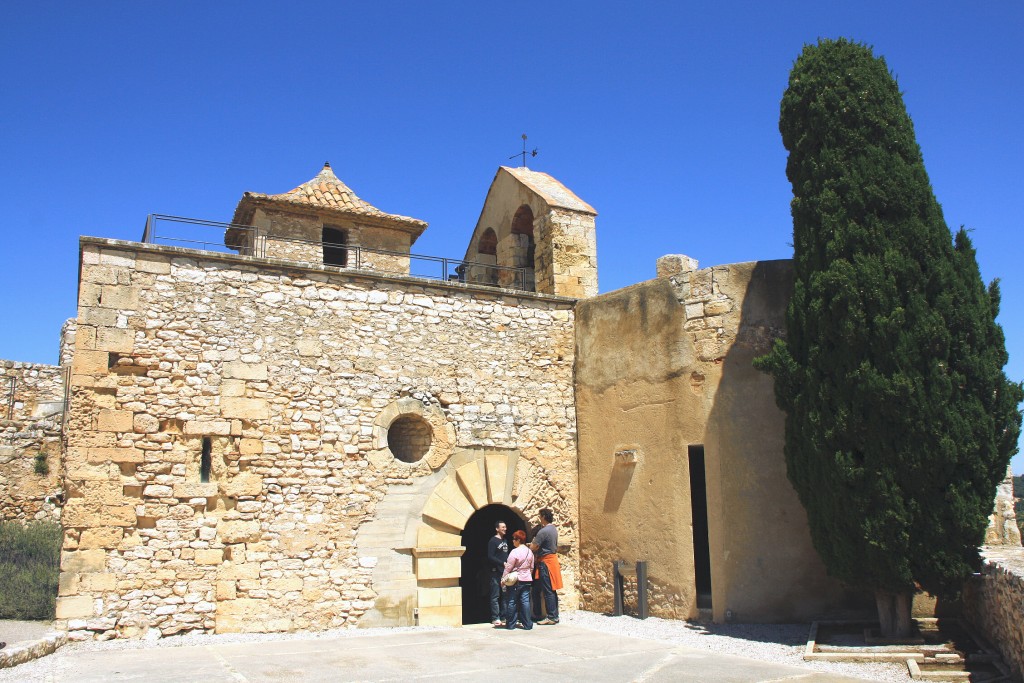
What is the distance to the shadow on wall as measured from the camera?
9734 millimetres

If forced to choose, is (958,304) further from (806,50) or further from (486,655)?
(486,655)

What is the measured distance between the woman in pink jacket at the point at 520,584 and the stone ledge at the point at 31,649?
479cm

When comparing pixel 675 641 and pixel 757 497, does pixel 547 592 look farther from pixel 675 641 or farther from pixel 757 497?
pixel 757 497

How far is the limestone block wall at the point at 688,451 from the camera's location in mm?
9812

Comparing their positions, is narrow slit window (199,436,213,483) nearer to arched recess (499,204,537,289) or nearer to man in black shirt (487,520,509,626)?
man in black shirt (487,520,509,626)

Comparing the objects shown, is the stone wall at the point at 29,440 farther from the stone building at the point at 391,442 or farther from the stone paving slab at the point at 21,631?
the stone building at the point at 391,442

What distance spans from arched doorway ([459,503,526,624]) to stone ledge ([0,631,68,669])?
5902 millimetres

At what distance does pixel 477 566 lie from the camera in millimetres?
13281

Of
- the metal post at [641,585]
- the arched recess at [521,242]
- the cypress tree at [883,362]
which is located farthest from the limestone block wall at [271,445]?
the cypress tree at [883,362]

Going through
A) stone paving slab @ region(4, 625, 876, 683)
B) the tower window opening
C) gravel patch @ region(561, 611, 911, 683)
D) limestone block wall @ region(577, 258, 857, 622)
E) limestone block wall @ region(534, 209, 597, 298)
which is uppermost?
the tower window opening

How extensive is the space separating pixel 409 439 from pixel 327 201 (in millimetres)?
5930

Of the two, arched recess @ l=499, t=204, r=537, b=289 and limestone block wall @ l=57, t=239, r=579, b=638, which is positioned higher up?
arched recess @ l=499, t=204, r=537, b=289

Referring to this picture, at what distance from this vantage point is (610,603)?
10930mm

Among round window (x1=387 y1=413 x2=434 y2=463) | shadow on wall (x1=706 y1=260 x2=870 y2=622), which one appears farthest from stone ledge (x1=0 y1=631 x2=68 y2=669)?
shadow on wall (x1=706 y1=260 x2=870 y2=622)
